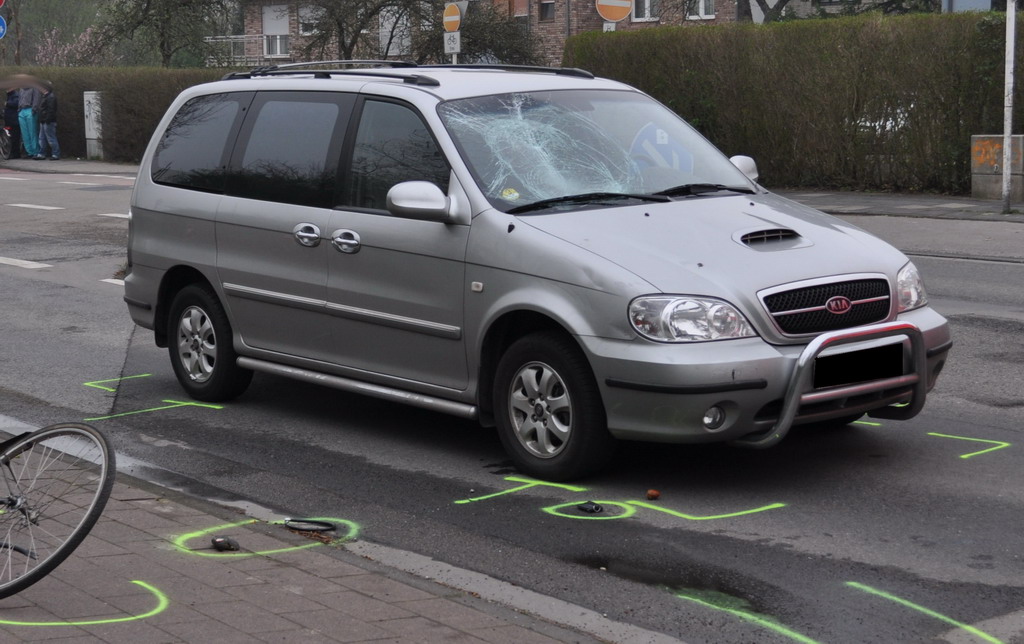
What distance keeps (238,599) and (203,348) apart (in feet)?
→ 12.2

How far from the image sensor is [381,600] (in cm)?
462

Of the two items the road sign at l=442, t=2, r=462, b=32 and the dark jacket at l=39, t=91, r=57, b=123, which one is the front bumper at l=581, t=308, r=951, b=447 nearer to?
the road sign at l=442, t=2, r=462, b=32

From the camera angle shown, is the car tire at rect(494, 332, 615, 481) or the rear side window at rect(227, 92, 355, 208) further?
the rear side window at rect(227, 92, 355, 208)

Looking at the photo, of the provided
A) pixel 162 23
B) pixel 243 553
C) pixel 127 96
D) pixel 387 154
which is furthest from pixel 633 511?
pixel 162 23

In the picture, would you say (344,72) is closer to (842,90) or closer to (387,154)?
(387,154)

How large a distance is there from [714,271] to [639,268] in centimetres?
31

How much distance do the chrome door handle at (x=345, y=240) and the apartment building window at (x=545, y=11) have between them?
46251mm

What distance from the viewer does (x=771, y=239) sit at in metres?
6.21

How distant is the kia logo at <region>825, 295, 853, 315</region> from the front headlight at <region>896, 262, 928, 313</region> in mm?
349

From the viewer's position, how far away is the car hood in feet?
19.1

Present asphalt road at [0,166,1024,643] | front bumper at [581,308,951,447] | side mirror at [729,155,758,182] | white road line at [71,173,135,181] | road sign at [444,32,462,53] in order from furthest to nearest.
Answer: white road line at [71,173,135,181] < road sign at [444,32,462,53] < side mirror at [729,155,758,182] < front bumper at [581,308,951,447] < asphalt road at [0,166,1024,643]

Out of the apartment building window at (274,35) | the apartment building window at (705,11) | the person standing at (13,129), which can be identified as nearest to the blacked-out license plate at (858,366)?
the person standing at (13,129)

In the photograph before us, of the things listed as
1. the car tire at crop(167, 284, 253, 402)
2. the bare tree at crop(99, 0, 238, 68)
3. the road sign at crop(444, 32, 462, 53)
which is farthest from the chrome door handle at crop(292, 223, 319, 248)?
the bare tree at crop(99, 0, 238, 68)

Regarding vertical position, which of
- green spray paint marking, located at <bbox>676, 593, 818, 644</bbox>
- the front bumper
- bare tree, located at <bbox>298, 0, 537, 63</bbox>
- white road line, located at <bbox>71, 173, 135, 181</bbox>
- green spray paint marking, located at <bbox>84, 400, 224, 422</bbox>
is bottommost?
green spray paint marking, located at <bbox>84, 400, 224, 422</bbox>
